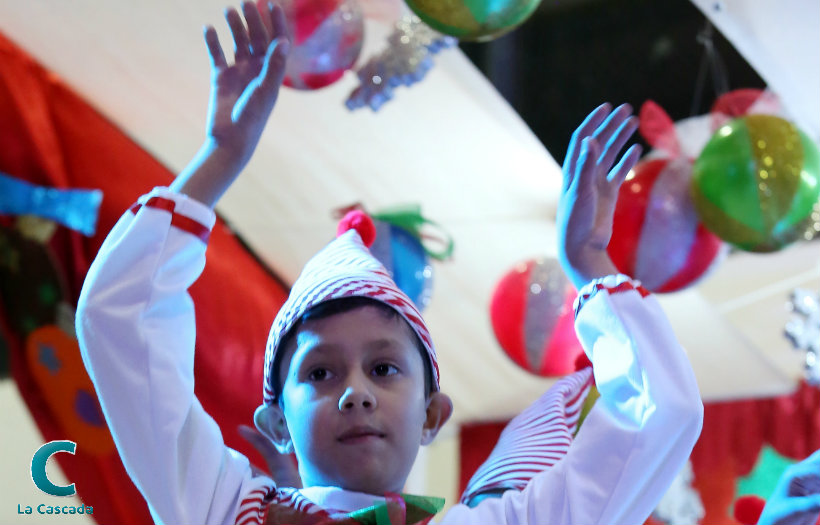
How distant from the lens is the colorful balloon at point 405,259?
242 cm

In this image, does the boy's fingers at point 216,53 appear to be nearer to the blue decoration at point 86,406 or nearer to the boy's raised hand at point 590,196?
the boy's raised hand at point 590,196

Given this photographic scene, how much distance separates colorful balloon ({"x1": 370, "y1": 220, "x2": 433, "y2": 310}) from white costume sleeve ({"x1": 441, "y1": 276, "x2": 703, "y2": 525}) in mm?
1289

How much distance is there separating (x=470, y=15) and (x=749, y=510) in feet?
3.63

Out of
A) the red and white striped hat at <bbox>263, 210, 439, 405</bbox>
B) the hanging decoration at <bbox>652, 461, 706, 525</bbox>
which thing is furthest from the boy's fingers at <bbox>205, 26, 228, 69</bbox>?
the hanging decoration at <bbox>652, 461, 706, 525</bbox>

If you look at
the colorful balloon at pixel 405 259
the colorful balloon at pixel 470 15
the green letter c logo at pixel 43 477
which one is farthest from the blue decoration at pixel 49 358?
the colorful balloon at pixel 470 15

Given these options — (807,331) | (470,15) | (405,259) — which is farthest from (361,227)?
(807,331)

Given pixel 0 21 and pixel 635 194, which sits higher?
pixel 0 21

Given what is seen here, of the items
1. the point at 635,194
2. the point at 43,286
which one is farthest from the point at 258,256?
the point at 635,194

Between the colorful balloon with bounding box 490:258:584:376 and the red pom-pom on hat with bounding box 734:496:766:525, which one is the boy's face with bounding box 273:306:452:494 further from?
the colorful balloon with bounding box 490:258:584:376

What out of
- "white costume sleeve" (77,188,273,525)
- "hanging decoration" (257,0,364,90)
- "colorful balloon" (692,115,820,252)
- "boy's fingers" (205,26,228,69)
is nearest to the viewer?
"white costume sleeve" (77,188,273,525)

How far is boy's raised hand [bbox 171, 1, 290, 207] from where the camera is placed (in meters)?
1.12

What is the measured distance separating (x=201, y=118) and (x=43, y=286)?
2.29 ft

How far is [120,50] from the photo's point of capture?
2822mm

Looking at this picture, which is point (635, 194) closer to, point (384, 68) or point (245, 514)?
point (384, 68)
